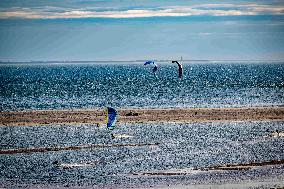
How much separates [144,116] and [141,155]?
1878 centimetres

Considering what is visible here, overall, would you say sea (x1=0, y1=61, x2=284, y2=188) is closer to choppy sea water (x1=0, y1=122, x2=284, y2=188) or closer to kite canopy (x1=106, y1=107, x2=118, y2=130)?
choppy sea water (x1=0, y1=122, x2=284, y2=188)

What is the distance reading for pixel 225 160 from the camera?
32250 mm

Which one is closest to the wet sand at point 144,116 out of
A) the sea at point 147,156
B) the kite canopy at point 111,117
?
A: the sea at point 147,156

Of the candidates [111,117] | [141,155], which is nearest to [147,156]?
[141,155]

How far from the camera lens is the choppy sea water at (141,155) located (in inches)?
1094

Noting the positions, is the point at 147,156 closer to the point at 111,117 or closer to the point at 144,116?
the point at 111,117

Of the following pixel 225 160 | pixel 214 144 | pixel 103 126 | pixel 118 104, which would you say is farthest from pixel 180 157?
pixel 118 104

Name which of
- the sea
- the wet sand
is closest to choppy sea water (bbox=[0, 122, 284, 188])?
the sea

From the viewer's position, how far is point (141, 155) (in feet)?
110

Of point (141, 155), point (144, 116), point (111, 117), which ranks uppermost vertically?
point (111, 117)

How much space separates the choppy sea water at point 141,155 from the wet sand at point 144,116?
273 centimetres

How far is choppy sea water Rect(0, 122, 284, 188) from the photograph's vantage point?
91.2 ft

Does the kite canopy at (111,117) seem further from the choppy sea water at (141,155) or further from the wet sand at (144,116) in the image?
the wet sand at (144,116)

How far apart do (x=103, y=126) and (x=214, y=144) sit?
11.4 metres
